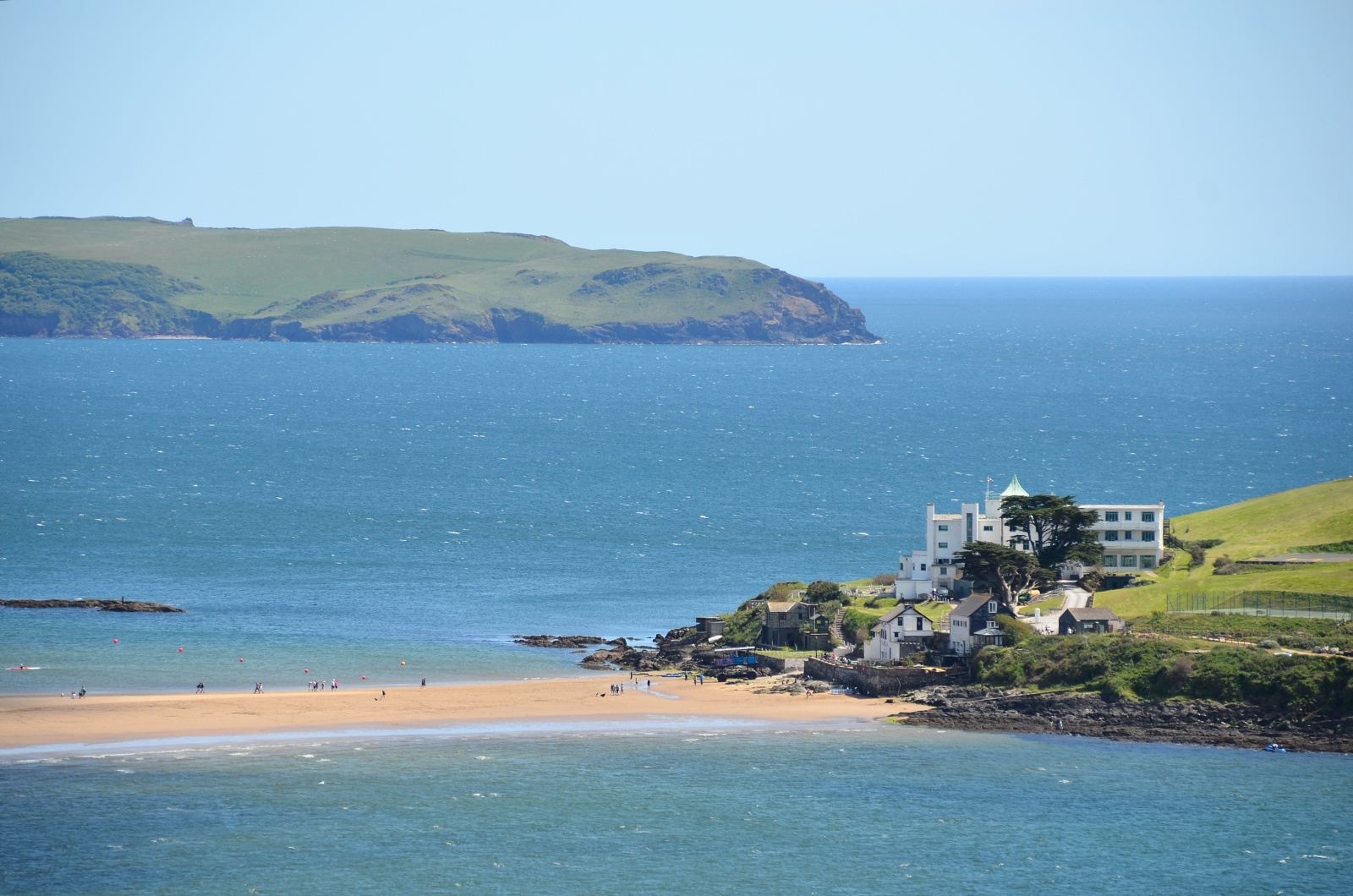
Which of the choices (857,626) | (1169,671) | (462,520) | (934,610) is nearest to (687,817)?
(1169,671)

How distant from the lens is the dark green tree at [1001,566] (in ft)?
280

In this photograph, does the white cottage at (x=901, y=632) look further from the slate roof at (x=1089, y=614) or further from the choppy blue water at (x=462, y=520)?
the choppy blue water at (x=462, y=520)

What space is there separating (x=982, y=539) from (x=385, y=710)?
109 feet

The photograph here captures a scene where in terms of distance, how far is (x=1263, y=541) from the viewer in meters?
96.2

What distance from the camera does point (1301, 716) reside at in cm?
7119

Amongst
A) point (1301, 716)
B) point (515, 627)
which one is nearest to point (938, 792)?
point (1301, 716)

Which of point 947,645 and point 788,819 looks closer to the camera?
point 788,819

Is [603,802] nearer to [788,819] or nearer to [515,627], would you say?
[788,819]

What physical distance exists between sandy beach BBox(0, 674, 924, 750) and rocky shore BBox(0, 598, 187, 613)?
64.9ft

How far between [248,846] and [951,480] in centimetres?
9984

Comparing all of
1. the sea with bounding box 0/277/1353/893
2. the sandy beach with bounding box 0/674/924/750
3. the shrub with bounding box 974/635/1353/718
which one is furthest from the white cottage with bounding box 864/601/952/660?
the sea with bounding box 0/277/1353/893

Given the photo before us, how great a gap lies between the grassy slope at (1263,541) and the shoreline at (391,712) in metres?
16.8

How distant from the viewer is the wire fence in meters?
80.5

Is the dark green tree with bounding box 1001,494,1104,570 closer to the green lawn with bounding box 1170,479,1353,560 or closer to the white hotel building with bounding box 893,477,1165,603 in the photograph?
the white hotel building with bounding box 893,477,1165,603
